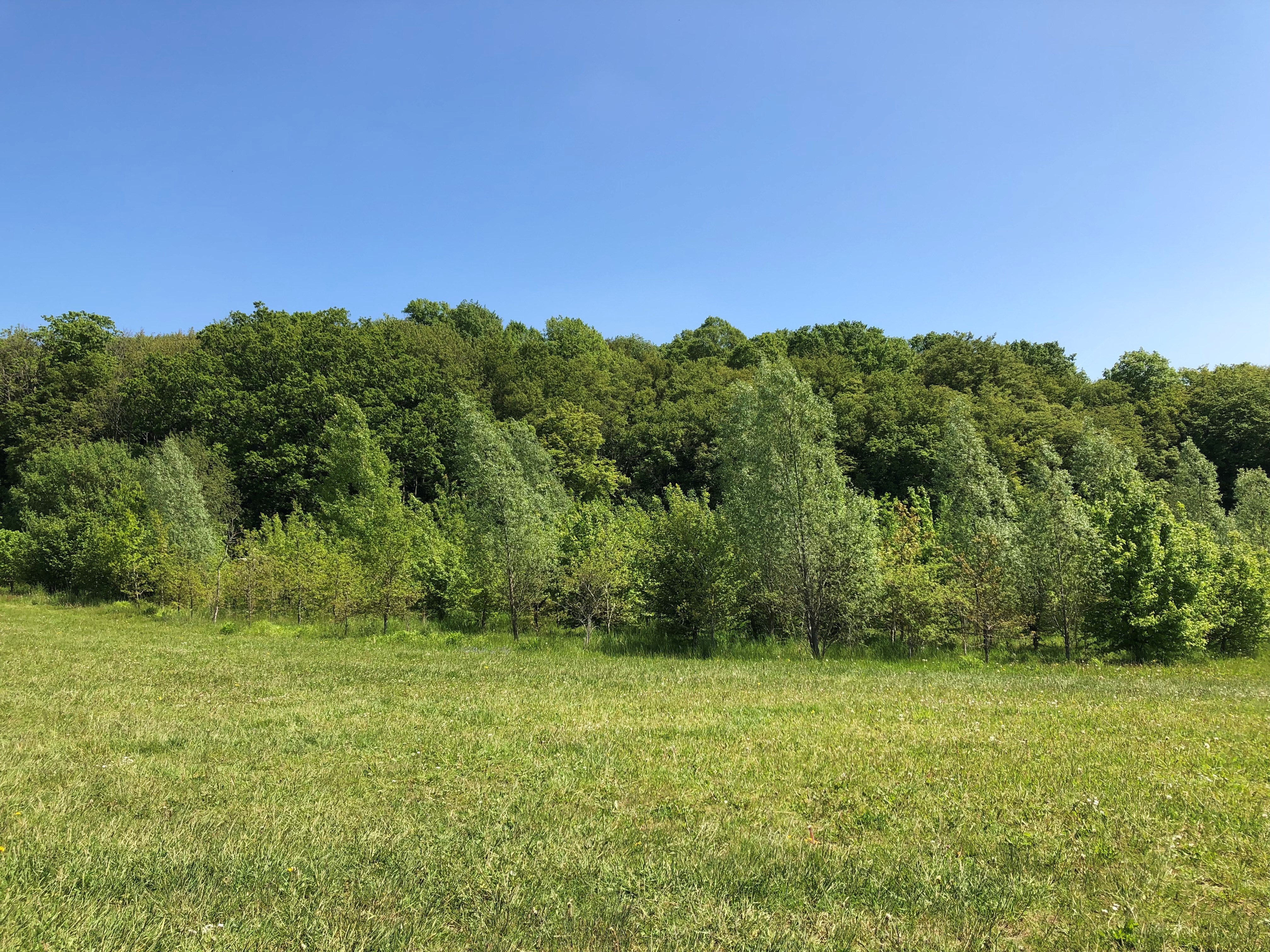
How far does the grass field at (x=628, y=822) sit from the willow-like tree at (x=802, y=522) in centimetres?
1200

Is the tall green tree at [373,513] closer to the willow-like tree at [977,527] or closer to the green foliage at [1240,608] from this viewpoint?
the willow-like tree at [977,527]

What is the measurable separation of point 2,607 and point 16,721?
38.2 metres

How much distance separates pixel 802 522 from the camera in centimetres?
2616

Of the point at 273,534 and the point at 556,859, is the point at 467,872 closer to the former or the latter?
the point at 556,859

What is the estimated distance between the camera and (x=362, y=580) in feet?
109

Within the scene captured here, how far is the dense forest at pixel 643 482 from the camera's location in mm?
26938

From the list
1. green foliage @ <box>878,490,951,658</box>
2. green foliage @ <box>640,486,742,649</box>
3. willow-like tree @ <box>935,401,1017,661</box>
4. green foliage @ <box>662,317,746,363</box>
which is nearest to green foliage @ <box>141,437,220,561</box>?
green foliage @ <box>640,486,742,649</box>

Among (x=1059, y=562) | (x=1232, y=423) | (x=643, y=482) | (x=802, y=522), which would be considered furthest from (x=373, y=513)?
(x=1232, y=423)

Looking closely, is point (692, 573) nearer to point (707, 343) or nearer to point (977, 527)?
point (977, 527)

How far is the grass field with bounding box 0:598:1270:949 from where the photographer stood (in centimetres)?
489

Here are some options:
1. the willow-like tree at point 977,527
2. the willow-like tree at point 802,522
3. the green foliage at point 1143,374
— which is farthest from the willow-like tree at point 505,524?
the green foliage at point 1143,374

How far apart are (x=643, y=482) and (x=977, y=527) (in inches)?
1713

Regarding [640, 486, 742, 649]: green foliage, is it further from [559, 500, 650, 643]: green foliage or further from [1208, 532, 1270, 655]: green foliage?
[1208, 532, 1270, 655]: green foliage

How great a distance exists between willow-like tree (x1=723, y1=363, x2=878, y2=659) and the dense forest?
0.39 ft
